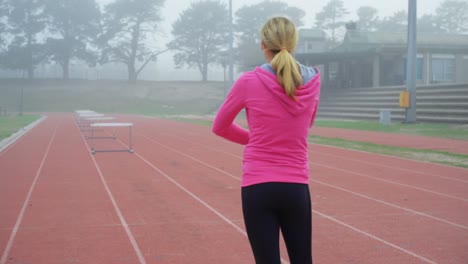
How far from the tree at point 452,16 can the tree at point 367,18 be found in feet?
32.6

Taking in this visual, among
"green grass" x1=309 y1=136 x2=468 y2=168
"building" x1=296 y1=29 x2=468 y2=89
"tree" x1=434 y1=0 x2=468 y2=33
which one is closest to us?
"green grass" x1=309 y1=136 x2=468 y2=168

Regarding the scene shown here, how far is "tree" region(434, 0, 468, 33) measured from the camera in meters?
71.6

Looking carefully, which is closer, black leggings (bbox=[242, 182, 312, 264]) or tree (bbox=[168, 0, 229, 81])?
black leggings (bbox=[242, 182, 312, 264])

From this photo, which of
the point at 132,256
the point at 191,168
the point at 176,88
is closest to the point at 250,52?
the point at 176,88

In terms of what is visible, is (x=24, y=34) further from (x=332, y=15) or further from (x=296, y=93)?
(x=296, y=93)

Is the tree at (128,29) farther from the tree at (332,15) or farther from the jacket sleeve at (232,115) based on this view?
the jacket sleeve at (232,115)

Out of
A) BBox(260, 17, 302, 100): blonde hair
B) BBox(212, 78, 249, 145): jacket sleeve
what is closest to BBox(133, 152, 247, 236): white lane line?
BBox(212, 78, 249, 145): jacket sleeve

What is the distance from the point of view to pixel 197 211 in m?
7.25

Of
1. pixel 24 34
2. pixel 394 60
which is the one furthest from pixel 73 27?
pixel 394 60

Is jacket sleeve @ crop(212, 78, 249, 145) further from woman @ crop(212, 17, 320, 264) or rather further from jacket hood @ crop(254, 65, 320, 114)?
jacket hood @ crop(254, 65, 320, 114)

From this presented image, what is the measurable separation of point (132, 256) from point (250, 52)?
56653 mm

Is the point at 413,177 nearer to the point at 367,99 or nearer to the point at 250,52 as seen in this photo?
the point at 367,99

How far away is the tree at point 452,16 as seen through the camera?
71.6m

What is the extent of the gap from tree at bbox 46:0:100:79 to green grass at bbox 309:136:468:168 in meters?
50.3
